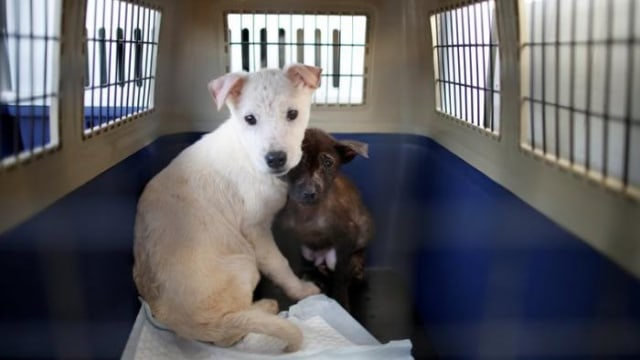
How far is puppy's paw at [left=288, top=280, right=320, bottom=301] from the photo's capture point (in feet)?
3.78

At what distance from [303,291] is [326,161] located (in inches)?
9.0

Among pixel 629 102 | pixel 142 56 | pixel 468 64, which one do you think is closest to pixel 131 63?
pixel 142 56

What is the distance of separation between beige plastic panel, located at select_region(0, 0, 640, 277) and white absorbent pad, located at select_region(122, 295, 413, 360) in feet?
0.90

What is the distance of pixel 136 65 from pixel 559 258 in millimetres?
706

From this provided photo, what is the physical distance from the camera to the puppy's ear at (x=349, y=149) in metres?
1.13

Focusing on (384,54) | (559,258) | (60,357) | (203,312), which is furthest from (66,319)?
(384,54)

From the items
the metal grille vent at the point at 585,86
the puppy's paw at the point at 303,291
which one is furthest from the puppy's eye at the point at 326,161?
the metal grille vent at the point at 585,86

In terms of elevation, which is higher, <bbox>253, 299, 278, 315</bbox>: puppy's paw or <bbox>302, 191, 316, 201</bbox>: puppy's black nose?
<bbox>302, 191, 316, 201</bbox>: puppy's black nose

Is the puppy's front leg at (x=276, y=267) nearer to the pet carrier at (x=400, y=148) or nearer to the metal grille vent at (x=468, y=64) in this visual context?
the pet carrier at (x=400, y=148)

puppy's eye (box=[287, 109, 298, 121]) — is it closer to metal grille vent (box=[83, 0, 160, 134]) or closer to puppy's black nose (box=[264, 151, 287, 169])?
→ puppy's black nose (box=[264, 151, 287, 169])

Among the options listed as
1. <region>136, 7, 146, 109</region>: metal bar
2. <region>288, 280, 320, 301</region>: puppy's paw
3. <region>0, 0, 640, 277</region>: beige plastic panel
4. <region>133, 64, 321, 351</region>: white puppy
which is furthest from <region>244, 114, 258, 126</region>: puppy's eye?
<region>288, 280, 320, 301</region>: puppy's paw

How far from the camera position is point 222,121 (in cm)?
111

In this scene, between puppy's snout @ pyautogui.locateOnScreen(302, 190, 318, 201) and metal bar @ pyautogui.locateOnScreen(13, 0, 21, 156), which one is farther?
puppy's snout @ pyautogui.locateOnScreen(302, 190, 318, 201)

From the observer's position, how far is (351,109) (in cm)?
121
